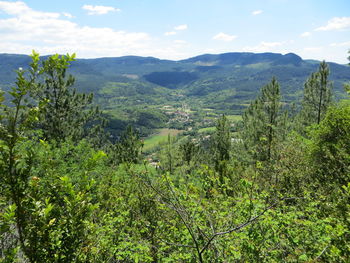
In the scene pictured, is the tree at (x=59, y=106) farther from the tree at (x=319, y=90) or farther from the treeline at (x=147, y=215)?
the tree at (x=319, y=90)

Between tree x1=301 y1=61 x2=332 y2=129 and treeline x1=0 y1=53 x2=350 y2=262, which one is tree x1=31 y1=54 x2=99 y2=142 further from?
tree x1=301 y1=61 x2=332 y2=129

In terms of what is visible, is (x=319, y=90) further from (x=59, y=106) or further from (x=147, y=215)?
(x=59, y=106)

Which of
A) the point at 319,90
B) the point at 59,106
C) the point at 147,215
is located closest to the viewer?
the point at 147,215

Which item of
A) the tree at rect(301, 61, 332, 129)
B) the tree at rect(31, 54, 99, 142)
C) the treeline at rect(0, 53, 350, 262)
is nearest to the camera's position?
the treeline at rect(0, 53, 350, 262)

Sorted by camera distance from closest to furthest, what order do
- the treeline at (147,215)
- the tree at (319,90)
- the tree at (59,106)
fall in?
1. the treeline at (147,215)
2. the tree at (59,106)
3. the tree at (319,90)

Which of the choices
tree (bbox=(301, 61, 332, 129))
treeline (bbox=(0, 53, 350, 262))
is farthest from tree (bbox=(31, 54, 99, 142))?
tree (bbox=(301, 61, 332, 129))

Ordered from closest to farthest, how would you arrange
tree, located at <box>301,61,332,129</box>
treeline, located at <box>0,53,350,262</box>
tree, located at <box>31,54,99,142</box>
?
treeline, located at <box>0,53,350,262</box> < tree, located at <box>31,54,99,142</box> < tree, located at <box>301,61,332,129</box>

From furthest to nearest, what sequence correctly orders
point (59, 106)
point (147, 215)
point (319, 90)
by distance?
point (319, 90) → point (59, 106) → point (147, 215)

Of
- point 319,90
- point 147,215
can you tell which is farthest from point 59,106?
point 319,90

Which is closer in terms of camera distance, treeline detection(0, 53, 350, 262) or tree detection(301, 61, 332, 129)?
treeline detection(0, 53, 350, 262)

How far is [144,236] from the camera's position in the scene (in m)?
7.11

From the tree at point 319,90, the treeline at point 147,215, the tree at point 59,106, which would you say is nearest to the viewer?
the treeline at point 147,215

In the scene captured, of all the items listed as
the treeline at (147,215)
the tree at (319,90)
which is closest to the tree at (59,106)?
the treeline at (147,215)

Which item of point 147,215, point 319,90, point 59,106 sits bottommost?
point 147,215
